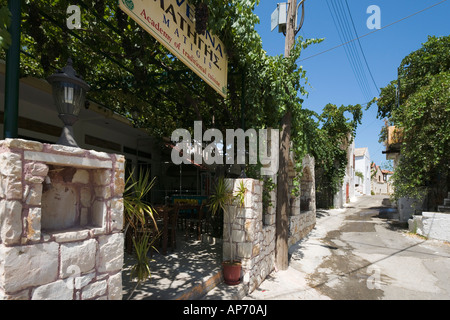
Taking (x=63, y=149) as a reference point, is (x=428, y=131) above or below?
above

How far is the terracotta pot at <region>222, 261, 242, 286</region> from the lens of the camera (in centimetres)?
405

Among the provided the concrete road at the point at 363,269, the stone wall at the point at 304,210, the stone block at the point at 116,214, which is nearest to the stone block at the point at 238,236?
the concrete road at the point at 363,269

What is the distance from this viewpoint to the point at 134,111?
7.07m

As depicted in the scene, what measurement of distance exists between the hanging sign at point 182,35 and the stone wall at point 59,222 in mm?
1583

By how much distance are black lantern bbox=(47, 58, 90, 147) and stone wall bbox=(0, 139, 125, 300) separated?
0.84ft

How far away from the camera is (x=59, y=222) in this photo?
192cm

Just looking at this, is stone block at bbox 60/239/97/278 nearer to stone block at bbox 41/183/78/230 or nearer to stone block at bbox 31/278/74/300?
stone block at bbox 31/278/74/300

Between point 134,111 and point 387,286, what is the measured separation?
727cm

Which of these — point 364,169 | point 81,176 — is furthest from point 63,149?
point 364,169

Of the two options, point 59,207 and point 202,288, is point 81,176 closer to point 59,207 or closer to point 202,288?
point 59,207

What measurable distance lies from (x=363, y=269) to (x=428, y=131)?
6.09 metres

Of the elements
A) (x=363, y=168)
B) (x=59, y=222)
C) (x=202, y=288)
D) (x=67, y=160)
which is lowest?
(x=202, y=288)

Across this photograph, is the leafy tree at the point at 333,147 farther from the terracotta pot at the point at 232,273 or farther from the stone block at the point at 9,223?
the stone block at the point at 9,223

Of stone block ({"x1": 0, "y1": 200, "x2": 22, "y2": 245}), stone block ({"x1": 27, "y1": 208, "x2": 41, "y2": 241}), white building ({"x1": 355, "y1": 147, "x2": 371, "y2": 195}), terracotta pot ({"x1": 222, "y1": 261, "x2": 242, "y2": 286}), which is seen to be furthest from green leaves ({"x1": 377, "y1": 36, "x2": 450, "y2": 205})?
white building ({"x1": 355, "y1": 147, "x2": 371, "y2": 195})
